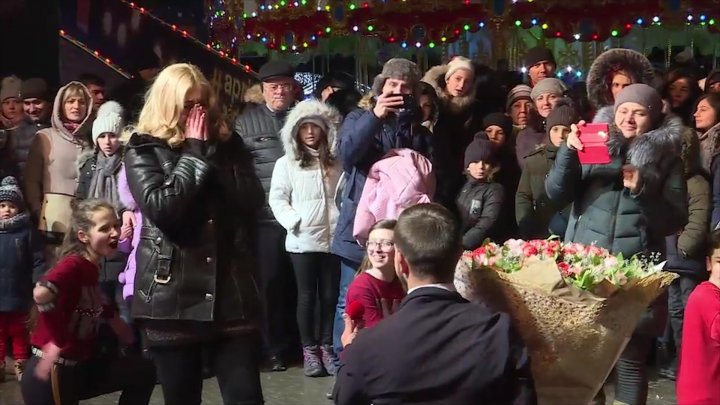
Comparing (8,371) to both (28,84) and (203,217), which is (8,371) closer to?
(28,84)

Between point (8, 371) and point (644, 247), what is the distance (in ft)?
13.1

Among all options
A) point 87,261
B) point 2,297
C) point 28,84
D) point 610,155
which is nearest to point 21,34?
point 28,84

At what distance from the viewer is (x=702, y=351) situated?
4086mm

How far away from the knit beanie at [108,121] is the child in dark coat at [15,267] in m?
0.66

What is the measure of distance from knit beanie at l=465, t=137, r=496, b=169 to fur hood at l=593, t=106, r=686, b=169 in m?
1.23

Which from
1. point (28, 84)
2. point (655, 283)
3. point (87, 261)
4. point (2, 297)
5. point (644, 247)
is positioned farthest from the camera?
point (28, 84)

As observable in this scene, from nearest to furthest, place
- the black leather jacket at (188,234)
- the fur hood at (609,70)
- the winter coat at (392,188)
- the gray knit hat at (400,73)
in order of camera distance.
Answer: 1. the black leather jacket at (188,234)
2. the gray knit hat at (400,73)
3. the winter coat at (392,188)
4. the fur hood at (609,70)

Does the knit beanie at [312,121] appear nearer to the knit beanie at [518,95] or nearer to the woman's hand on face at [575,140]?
the knit beanie at [518,95]

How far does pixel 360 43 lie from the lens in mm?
10633

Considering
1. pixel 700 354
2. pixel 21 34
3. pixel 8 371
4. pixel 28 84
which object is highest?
pixel 21 34

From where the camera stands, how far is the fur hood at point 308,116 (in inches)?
252

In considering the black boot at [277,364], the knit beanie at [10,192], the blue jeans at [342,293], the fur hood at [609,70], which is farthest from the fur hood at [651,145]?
the knit beanie at [10,192]

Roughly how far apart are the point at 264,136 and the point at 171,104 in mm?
2964

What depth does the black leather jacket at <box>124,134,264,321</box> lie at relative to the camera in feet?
12.3
